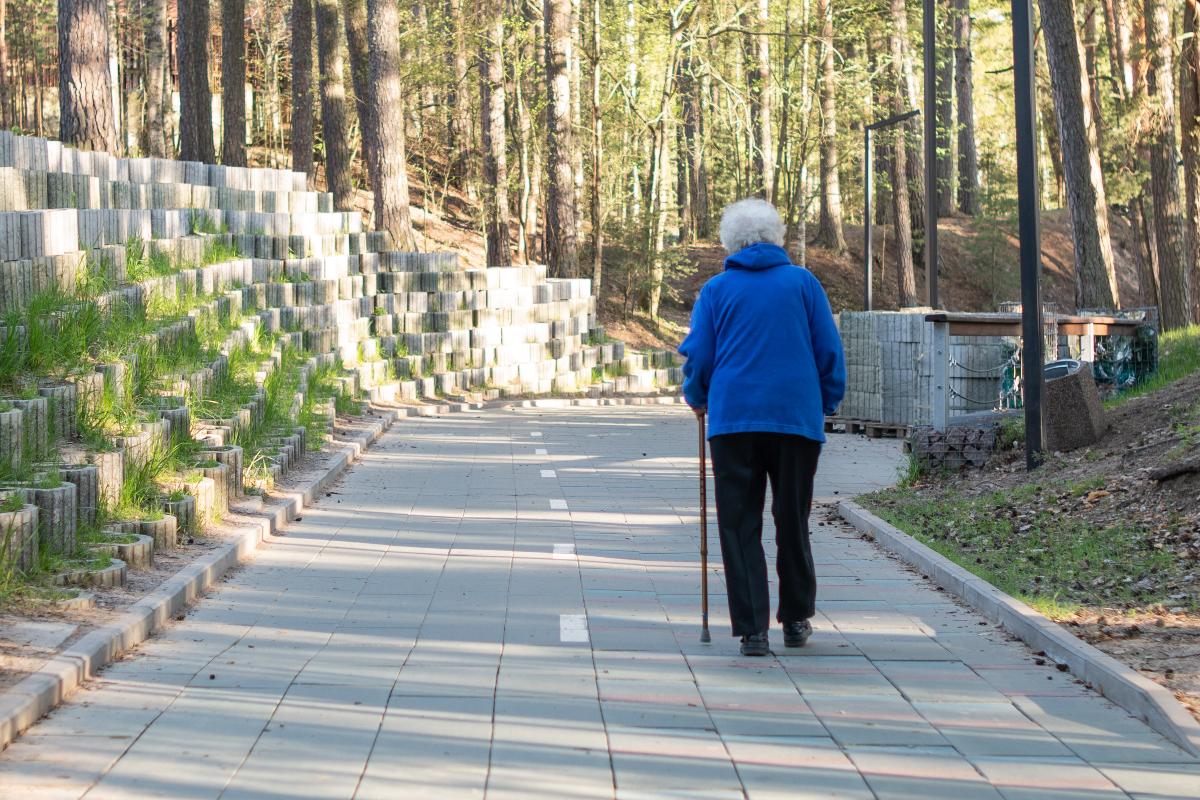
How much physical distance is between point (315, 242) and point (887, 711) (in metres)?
19.4

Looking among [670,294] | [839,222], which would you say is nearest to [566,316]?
[670,294]

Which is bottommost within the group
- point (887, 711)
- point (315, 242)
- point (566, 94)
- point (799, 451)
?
point (887, 711)

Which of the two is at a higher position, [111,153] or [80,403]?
[111,153]

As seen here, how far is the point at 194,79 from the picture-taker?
90.6 ft

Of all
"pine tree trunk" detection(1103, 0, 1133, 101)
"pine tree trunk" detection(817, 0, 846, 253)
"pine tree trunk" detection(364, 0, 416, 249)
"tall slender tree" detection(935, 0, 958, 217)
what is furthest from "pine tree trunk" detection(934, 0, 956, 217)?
"pine tree trunk" detection(364, 0, 416, 249)

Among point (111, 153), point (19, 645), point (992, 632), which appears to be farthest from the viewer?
point (111, 153)

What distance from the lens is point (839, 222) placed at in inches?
1745

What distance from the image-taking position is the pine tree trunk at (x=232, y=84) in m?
28.4

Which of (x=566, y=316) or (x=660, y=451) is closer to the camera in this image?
(x=660, y=451)

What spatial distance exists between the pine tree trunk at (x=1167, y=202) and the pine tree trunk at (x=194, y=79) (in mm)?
17147

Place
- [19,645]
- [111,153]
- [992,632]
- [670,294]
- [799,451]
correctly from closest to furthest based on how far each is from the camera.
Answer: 1. [19,645]
2. [799,451]
3. [992,632]
4. [111,153]
5. [670,294]

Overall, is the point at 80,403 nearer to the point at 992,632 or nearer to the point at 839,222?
the point at 992,632

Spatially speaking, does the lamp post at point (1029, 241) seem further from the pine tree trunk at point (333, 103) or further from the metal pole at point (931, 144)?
the pine tree trunk at point (333, 103)

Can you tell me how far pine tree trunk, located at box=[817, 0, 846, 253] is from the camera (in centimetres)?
3719
